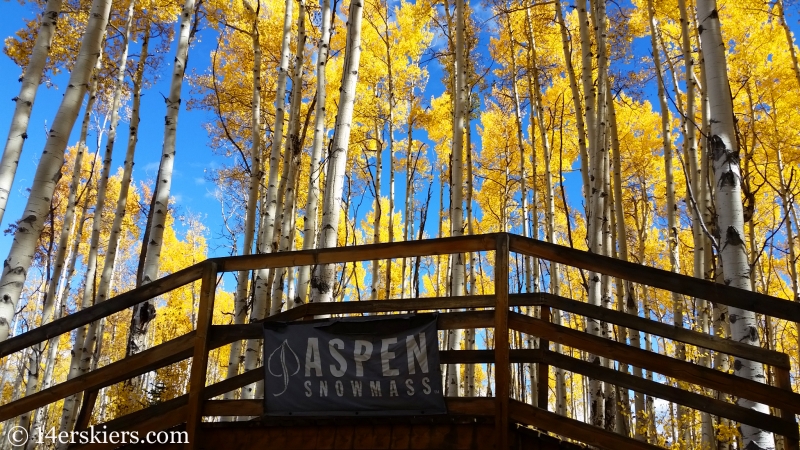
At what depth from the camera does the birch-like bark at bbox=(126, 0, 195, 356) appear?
5.74 m

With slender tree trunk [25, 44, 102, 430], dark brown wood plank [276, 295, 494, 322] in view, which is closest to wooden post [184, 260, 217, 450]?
dark brown wood plank [276, 295, 494, 322]

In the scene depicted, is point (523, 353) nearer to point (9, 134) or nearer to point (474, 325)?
point (474, 325)

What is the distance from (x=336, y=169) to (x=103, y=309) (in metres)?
2.08

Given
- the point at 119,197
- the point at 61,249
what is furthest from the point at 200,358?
the point at 61,249

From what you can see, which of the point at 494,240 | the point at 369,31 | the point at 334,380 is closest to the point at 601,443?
the point at 494,240

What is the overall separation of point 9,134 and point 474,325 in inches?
193

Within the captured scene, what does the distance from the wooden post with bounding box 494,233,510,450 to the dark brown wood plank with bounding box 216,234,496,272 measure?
0.12 meters

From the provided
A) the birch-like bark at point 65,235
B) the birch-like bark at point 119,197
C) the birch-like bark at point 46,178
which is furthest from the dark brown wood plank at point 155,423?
the birch-like bark at point 65,235

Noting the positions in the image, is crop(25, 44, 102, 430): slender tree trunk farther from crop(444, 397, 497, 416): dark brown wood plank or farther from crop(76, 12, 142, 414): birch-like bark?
crop(444, 397, 497, 416): dark brown wood plank

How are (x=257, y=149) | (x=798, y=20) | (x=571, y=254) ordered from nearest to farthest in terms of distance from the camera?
1. (x=571, y=254)
2. (x=257, y=149)
3. (x=798, y=20)

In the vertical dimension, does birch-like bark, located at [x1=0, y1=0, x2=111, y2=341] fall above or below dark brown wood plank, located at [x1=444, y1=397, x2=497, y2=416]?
above

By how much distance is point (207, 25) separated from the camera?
381 inches

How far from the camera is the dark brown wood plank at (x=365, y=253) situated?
2979 mm

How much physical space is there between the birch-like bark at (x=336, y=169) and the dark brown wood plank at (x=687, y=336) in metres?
1.97
